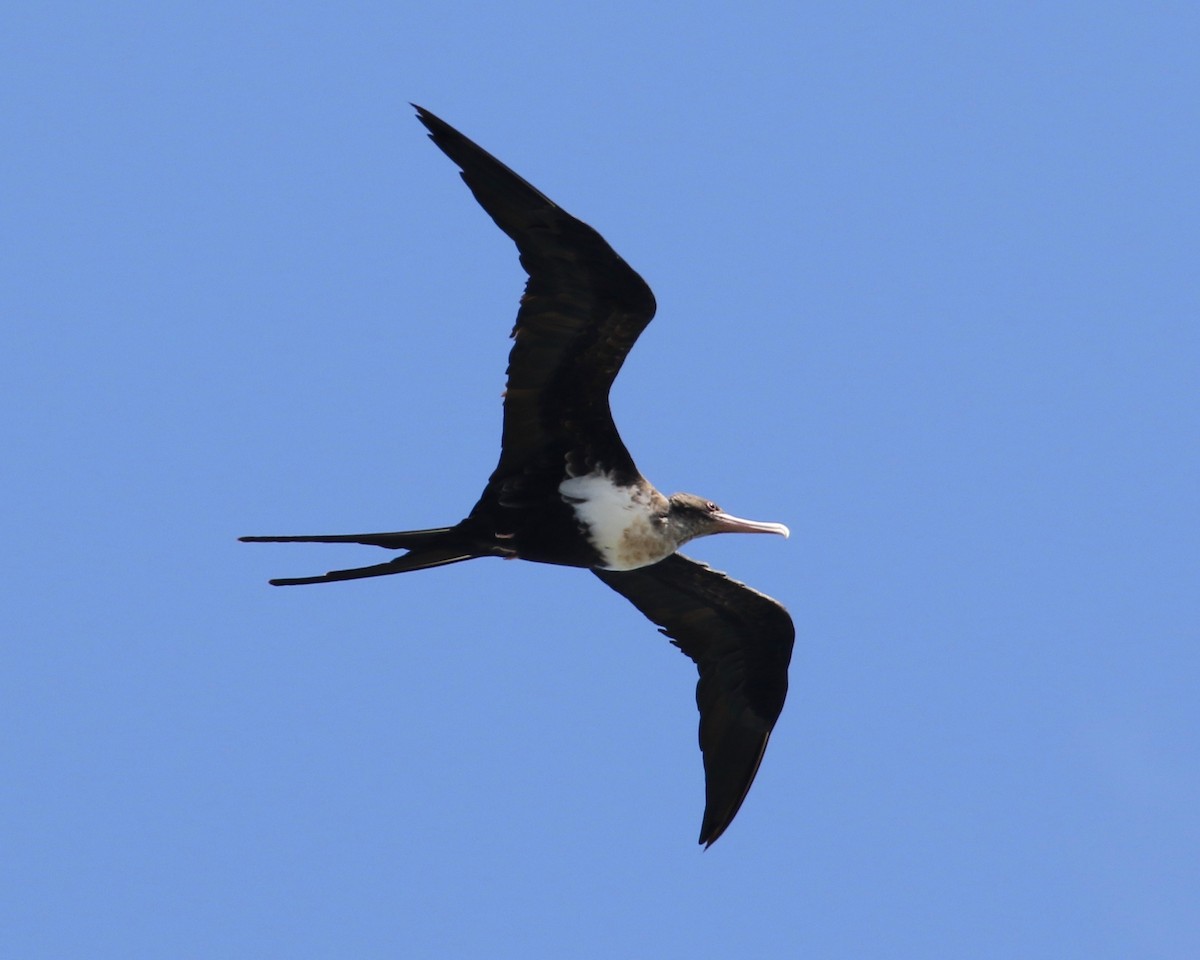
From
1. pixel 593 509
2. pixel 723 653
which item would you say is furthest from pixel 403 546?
pixel 723 653

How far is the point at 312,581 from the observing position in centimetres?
621

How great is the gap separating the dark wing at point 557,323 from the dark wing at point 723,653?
770 mm

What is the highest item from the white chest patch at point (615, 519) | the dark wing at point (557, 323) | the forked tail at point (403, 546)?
the dark wing at point (557, 323)

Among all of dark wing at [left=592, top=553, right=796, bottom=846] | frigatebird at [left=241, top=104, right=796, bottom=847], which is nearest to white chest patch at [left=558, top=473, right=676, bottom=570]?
frigatebird at [left=241, top=104, right=796, bottom=847]

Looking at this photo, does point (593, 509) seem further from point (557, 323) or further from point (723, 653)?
point (723, 653)

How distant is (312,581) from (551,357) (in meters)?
1.14

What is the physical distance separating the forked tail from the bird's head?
31.0 inches

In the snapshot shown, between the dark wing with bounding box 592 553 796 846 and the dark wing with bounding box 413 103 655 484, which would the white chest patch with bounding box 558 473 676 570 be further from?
the dark wing with bounding box 592 553 796 846

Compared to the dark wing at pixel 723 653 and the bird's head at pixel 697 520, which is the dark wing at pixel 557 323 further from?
the dark wing at pixel 723 653

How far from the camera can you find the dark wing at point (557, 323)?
5883 millimetres

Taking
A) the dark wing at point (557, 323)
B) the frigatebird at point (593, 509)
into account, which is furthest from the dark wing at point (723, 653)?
the dark wing at point (557, 323)

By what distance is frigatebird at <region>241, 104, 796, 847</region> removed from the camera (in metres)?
6.08

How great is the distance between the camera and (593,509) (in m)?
6.63

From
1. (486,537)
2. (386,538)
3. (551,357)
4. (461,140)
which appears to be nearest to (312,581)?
(386,538)
